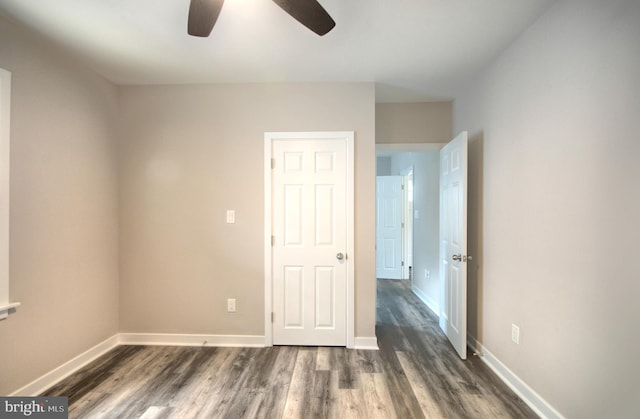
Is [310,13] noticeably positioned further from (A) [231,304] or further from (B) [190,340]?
(B) [190,340]

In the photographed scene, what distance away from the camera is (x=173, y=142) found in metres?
2.72

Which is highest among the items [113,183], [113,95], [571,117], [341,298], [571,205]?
A: [113,95]

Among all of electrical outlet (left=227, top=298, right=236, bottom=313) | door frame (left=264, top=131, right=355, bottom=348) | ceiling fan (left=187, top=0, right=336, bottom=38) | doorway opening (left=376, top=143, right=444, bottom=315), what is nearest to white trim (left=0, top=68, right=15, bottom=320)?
ceiling fan (left=187, top=0, right=336, bottom=38)

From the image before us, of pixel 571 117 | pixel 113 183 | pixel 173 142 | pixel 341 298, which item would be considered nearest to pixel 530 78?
pixel 571 117

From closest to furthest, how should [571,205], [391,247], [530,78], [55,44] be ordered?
[571,205] < [530,78] < [55,44] < [391,247]

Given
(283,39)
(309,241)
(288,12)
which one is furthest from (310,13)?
(309,241)

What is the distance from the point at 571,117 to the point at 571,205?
0.49 m

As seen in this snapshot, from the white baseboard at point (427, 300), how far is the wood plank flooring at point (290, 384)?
84 cm

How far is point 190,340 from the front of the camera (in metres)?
2.72

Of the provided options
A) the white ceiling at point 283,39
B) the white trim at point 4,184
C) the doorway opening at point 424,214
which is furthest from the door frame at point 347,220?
the white trim at point 4,184

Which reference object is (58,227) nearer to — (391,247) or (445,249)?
(445,249)

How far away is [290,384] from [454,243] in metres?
1.84

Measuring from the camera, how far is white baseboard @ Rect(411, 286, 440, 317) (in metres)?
3.58

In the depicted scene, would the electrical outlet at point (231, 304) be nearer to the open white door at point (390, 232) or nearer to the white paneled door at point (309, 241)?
the white paneled door at point (309, 241)
